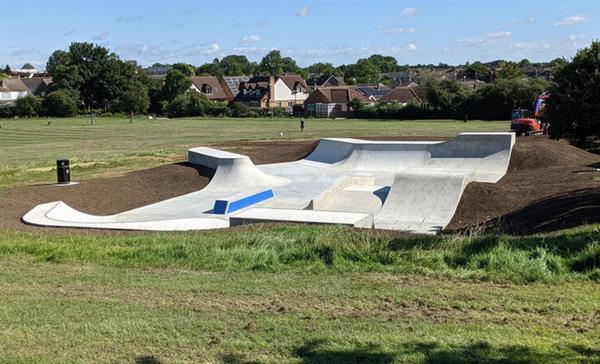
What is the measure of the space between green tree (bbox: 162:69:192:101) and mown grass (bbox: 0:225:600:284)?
91615mm

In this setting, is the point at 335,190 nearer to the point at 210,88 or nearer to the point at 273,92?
the point at 273,92

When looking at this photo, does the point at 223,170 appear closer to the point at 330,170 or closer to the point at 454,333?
the point at 330,170

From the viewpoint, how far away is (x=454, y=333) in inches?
222

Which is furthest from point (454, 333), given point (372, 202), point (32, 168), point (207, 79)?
point (207, 79)

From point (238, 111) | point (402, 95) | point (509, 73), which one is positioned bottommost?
point (238, 111)

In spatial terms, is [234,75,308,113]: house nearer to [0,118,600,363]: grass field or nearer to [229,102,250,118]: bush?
[229,102,250,118]: bush

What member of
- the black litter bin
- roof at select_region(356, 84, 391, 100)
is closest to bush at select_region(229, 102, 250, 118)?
roof at select_region(356, 84, 391, 100)

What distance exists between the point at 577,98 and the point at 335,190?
34.5 ft

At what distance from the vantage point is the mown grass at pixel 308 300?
530 centimetres

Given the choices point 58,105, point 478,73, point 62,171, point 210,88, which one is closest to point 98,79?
point 58,105

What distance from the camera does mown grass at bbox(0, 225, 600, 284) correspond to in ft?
27.1

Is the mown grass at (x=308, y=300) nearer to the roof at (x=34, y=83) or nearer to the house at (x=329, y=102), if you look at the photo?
the house at (x=329, y=102)

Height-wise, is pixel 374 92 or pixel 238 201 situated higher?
pixel 374 92

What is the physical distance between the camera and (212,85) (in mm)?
121062
